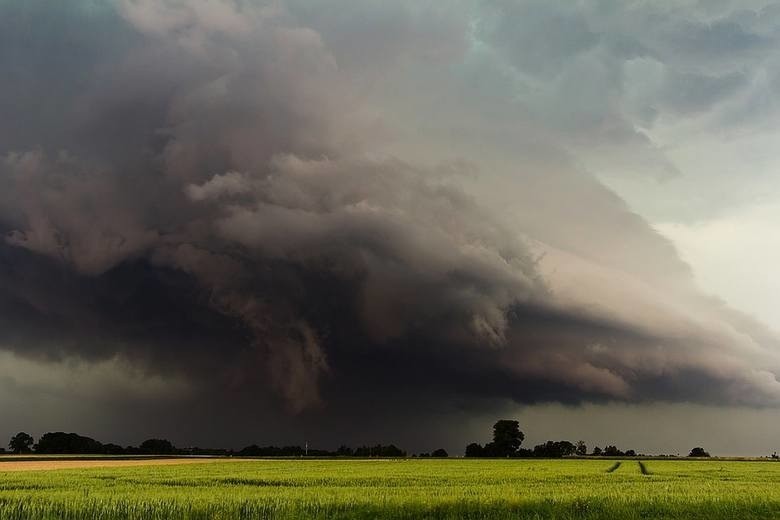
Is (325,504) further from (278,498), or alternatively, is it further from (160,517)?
(160,517)

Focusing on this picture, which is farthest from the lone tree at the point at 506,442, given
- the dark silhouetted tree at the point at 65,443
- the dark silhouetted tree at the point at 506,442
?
the dark silhouetted tree at the point at 65,443

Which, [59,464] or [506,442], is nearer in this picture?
[59,464]

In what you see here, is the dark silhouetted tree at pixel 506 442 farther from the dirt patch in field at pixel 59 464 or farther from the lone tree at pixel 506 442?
the dirt patch in field at pixel 59 464

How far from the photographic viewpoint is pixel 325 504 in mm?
25250

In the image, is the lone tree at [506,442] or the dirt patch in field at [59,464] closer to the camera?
the dirt patch in field at [59,464]

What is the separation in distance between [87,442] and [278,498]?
196228 millimetres

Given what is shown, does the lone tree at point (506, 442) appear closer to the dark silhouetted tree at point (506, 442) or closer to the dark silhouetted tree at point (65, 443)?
the dark silhouetted tree at point (506, 442)

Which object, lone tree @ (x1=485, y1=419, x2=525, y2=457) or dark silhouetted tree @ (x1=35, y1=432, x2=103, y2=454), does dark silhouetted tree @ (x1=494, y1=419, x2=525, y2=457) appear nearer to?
lone tree @ (x1=485, y1=419, x2=525, y2=457)

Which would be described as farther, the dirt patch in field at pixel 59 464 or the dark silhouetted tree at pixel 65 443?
the dark silhouetted tree at pixel 65 443

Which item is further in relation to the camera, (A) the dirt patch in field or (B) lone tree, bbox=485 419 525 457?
(B) lone tree, bbox=485 419 525 457

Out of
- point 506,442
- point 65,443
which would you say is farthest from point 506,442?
point 65,443

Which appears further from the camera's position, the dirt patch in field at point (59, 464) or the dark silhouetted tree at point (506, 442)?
the dark silhouetted tree at point (506, 442)

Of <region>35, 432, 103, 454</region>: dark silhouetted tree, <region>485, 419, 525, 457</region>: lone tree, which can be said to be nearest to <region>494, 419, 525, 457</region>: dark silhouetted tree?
<region>485, 419, 525, 457</region>: lone tree

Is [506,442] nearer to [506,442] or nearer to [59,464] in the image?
[506,442]
